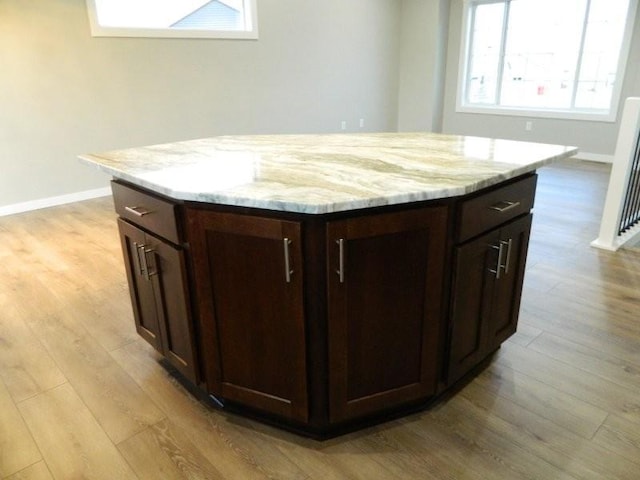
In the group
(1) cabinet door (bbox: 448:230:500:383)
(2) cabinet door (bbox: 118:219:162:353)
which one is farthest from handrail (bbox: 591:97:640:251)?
(2) cabinet door (bbox: 118:219:162:353)

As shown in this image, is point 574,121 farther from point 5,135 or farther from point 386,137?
point 5,135

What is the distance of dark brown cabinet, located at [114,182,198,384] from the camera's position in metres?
1.54

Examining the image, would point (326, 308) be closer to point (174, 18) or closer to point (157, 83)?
point (157, 83)

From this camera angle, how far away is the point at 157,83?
473 centimetres

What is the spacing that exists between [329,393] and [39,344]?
60.4 inches

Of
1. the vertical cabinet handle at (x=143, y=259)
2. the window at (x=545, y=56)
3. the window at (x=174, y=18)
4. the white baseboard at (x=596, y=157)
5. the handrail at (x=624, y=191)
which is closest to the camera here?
the vertical cabinet handle at (x=143, y=259)

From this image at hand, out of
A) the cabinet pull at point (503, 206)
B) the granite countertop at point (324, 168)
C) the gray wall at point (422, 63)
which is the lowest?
the cabinet pull at point (503, 206)

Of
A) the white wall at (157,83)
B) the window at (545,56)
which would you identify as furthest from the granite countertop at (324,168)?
the window at (545,56)

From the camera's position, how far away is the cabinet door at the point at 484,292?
154 centimetres

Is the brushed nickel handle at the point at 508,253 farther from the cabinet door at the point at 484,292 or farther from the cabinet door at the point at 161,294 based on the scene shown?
the cabinet door at the point at 161,294

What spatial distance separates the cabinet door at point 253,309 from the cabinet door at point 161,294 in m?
0.10

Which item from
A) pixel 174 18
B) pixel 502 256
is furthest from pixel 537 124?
pixel 502 256

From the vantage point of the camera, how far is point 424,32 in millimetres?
6969

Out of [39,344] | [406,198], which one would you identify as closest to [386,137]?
[406,198]
